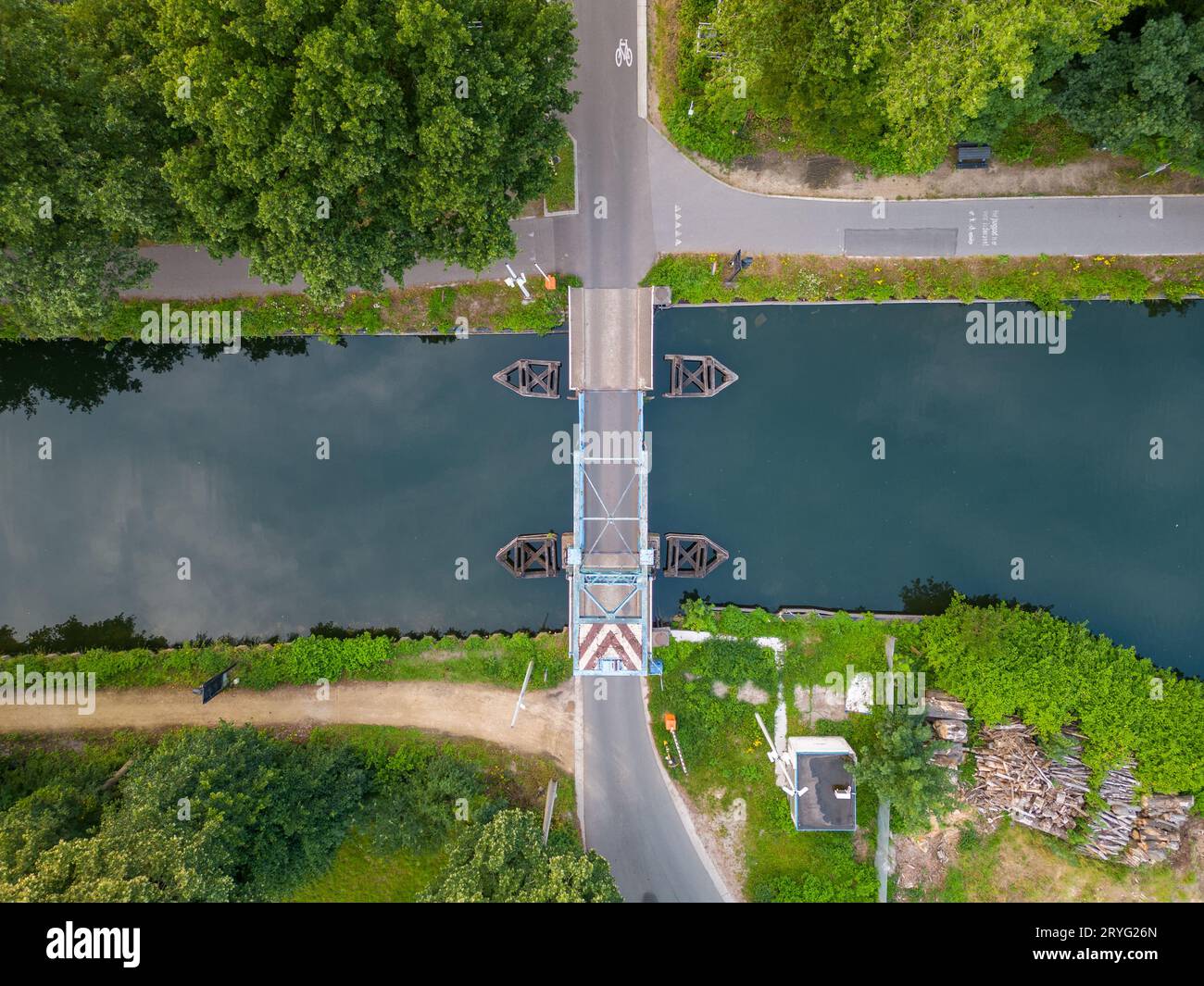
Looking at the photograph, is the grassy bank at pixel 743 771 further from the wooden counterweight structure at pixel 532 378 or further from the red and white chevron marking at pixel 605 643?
the wooden counterweight structure at pixel 532 378

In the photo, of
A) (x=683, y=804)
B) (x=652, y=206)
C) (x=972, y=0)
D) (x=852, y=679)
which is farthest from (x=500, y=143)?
(x=683, y=804)

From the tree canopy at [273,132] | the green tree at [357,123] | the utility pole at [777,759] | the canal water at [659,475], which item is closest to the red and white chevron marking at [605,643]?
the canal water at [659,475]

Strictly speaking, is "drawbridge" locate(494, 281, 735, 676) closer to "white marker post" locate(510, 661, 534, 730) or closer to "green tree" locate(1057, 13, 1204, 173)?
"white marker post" locate(510, 661, 534, 730)

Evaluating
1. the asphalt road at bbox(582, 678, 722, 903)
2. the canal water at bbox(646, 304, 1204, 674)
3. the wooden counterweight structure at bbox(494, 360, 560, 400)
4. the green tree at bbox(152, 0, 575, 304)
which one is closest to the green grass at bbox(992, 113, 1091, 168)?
the canal water at bbox(646, 304, 1204, 674)

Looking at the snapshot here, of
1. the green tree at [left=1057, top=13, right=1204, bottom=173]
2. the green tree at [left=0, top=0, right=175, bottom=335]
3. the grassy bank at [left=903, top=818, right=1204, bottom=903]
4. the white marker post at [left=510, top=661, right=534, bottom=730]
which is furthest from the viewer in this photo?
the white marker post at [left=510, top=661, right=534, bottom=730]

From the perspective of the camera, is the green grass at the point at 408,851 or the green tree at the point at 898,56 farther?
the green grass at the point at 408,851

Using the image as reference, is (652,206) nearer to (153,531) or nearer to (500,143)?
(500,143)
